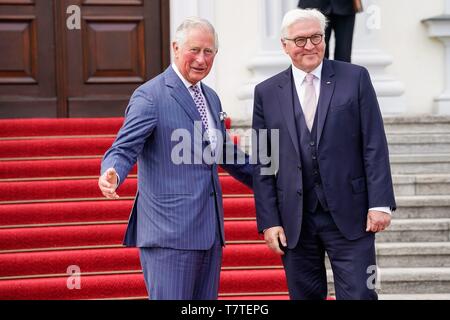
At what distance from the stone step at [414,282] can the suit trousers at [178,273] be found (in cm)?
190

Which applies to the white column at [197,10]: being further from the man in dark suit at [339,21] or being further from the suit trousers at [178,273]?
the suit trousers at [178,273]

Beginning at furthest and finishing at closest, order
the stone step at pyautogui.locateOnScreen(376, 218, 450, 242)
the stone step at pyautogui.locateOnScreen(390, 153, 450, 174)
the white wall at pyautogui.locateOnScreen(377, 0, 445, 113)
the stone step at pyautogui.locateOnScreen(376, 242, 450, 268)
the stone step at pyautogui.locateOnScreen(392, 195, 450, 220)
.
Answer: the white wall at pyautogui.locateOnScreen(377, 0, 445, 113) < the stone step at pyautogui.locateOnScreen(390, 153, 450, 174) < the stone step at pyautogui.locateOnScreen(392, 195, 450, 220) < the stone step at pyautogui.locateOnScreen(376, 218, 450, 242) < the stone step at pyautogui.locateOnScreen(376, 242, 450, 268)

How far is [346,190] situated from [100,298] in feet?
6.66

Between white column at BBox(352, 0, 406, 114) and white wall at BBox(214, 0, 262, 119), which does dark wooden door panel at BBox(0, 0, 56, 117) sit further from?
white column at BBox(352, 0, 406, 114)

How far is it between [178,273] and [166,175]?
39cm

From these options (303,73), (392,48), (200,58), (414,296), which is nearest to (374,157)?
(303,73)

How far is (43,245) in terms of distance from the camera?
5.15 meters

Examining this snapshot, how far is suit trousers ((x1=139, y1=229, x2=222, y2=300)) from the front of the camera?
3.21m

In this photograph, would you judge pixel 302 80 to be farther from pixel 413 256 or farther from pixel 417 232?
pixel 417 232

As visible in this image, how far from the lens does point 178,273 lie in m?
3.21

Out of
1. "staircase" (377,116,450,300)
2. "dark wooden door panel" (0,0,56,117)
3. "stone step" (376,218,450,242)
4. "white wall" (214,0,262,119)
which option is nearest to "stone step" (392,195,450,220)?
"staircase" (377,116,450,300)

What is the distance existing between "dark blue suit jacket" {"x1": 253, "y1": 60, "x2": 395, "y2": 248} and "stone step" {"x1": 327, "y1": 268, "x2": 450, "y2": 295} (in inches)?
69.2

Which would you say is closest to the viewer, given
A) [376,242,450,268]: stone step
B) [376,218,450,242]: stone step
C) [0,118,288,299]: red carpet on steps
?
[0,118,288,299]: red carpet on steps

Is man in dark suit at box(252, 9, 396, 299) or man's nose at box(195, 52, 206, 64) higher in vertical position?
man's nose at box(195, 52, 206, 64)
